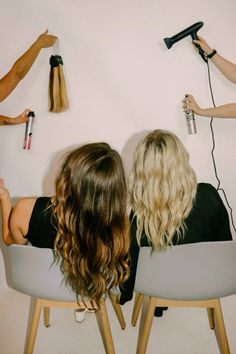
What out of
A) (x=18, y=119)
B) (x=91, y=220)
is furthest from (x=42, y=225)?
(x=18, y=119)

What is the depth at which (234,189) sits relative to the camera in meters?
1.71

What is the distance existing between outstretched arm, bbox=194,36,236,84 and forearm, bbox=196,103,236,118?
0.16 meters

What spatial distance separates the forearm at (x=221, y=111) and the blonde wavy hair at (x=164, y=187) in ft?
1.67

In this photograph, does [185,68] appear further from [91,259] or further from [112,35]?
[91,259]

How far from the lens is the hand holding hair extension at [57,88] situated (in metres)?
1.55

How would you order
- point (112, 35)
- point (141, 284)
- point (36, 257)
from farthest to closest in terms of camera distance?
point (112, 35) < point (141, 284) < point (36, 257)

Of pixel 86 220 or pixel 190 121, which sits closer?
pixel 86 220

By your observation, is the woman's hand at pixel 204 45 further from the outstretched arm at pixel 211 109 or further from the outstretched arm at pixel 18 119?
the outstretched arm at pixel 18 119

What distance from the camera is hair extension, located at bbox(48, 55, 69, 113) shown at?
1.55 m

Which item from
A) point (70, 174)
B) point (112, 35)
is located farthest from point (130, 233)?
point (112, 35)

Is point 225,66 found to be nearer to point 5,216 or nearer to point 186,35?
point 186,35

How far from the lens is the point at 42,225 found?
1012 millimetres

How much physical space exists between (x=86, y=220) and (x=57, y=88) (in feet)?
3.03

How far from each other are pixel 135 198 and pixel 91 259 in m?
0.29
